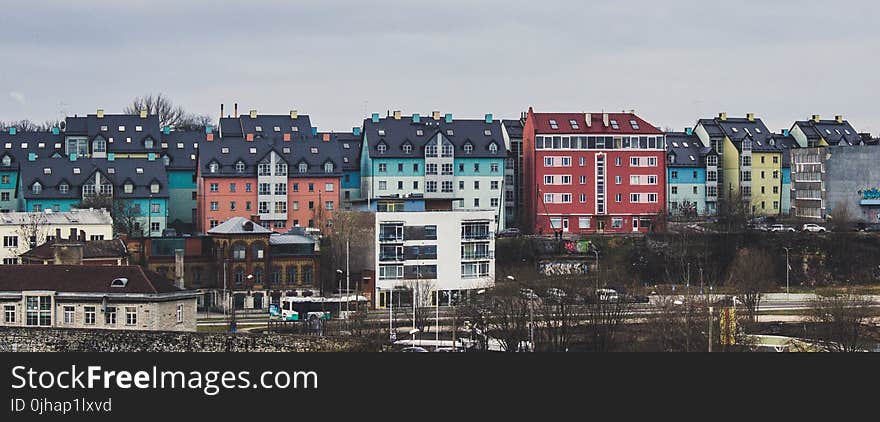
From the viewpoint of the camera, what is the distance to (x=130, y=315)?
4475 cm

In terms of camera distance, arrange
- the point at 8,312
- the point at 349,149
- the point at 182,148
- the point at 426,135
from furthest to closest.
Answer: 1. the point at 349,149
2. the point at 182,148
3. the point at 426,135
4. the point at 8,312

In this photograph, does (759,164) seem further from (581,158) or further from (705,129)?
(581,158)

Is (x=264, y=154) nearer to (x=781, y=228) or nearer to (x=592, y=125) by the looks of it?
(x=592, y=125)

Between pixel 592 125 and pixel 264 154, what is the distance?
48.8 ft

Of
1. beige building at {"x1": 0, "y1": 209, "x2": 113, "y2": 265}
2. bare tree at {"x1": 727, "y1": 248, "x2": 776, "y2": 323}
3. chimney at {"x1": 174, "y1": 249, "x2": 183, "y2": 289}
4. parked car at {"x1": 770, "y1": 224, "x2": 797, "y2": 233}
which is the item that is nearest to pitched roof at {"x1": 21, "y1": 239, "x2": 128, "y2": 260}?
beige building at {"x1": 0, "y1": 209, "x2": 113, "y2": 265}

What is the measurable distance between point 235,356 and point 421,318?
26456 mm

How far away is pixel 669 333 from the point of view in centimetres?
4259

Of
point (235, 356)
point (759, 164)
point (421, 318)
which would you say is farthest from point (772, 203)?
point (235, 356)

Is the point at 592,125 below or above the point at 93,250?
above

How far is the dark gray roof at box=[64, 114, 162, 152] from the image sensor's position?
2928 inches

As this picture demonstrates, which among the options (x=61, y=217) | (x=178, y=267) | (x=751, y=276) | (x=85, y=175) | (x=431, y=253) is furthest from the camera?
(x=85, y=175)

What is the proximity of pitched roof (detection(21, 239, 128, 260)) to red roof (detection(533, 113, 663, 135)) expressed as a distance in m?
22.1

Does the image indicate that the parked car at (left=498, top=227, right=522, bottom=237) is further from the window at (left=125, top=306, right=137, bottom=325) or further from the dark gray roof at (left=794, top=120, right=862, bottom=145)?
the window at (left=125, top=306, right=137, bottom=325)

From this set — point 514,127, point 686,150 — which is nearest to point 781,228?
point 686,150
